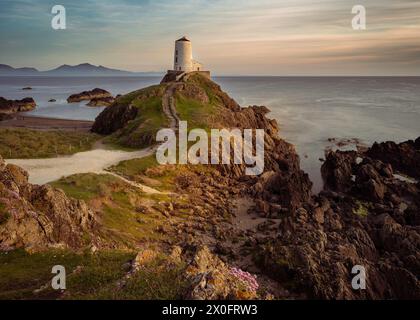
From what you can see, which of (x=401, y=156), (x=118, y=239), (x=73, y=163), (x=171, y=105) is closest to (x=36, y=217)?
(x=118, y=239)

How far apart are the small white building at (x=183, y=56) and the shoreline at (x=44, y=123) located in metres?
25.9

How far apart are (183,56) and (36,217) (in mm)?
78329

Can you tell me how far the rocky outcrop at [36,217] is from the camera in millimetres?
18375

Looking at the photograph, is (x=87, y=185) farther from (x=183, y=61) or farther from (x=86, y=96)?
(x=86, y=96)

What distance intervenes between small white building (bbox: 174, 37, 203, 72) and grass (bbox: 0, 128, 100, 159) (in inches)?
1621

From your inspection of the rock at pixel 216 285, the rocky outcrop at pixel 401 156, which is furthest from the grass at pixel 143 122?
the rock at pixel 216 285

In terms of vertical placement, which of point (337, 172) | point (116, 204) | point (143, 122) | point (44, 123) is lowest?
point (116, 204)

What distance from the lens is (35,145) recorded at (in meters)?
47.6

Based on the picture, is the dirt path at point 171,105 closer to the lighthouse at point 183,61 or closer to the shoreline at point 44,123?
the lighthouse at point 183,61

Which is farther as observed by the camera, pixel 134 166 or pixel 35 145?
pixel 35 145
